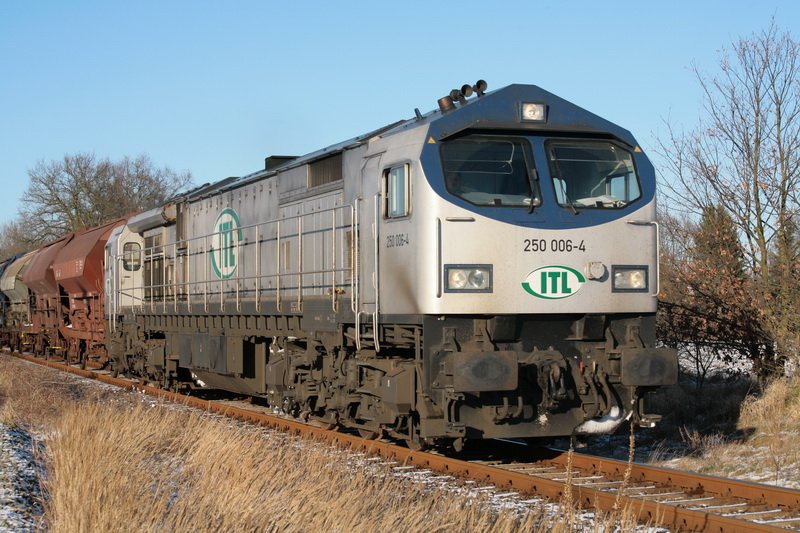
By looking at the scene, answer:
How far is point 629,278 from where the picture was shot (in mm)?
8945

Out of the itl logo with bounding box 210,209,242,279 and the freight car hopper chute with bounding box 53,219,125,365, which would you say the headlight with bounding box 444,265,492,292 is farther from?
the freight car hopper chute with bounding box 53,219,125,365

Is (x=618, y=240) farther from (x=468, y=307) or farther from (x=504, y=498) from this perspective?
(x=504, y=498)

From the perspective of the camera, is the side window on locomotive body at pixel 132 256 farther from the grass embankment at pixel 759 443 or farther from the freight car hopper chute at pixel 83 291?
the grass embankment at pixel 759 443

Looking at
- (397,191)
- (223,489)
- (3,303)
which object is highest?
(397,191)

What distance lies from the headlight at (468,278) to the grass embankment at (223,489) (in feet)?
5.90

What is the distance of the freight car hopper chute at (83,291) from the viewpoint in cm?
2209

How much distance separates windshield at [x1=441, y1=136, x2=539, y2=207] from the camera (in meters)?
8.58

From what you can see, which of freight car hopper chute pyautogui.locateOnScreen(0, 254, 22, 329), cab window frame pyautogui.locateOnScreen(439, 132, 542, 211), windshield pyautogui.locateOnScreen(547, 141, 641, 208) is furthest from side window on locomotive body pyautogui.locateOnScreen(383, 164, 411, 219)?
freight car hopper chute pyautogui.locateOnScreen(0, 254, 22, 329)

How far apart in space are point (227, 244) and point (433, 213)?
6654mm

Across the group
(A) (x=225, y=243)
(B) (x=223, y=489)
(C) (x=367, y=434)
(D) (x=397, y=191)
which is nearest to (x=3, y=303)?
(A) (x=225, y=243)

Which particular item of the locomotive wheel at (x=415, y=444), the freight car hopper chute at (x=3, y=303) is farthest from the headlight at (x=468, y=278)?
the freight car hopper chute at (x=3, y=303)

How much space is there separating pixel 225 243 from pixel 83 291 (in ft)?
33.5

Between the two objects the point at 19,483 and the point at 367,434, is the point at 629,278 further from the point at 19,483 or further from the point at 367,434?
the point at 19,483

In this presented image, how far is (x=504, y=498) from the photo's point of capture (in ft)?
24.7
